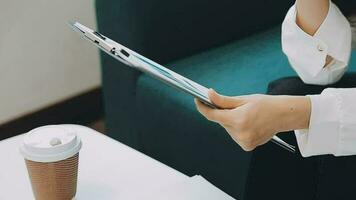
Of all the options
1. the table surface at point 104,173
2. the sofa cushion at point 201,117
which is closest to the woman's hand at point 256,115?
the table surface at point 104,173

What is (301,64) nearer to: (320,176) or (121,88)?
(320,176)

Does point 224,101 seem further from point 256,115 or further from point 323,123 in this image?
point 323,123

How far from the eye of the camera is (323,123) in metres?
0.92

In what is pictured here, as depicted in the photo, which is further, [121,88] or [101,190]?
[121,88]

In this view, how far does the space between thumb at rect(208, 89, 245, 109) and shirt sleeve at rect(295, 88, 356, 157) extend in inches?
4.6

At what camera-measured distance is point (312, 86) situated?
111 cm

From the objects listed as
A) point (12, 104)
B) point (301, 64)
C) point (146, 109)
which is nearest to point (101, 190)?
point (301, 64)

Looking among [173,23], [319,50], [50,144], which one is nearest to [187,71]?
[173,23]

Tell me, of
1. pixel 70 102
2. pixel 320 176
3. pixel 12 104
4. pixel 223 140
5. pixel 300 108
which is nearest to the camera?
pixel 300 108

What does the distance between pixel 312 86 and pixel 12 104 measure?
1267mm

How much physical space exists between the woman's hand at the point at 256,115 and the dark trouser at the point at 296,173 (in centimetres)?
16

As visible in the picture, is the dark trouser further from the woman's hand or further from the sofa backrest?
the sofa backrest

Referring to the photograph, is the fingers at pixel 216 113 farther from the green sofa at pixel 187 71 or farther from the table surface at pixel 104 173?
the green sofa at pixel 187 71

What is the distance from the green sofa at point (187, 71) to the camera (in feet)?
5.09
